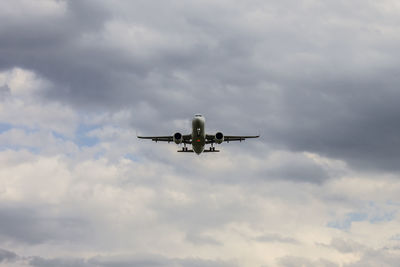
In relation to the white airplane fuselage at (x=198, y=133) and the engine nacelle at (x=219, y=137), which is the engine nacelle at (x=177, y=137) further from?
the engine nacelle at (x=219, y=137)

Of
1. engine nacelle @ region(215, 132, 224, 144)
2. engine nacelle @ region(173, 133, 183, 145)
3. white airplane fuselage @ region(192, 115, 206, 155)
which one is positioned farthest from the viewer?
engine nacelle @ region(215, 132, 224, 144)

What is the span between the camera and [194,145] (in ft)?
345

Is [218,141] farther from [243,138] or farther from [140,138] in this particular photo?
[140,138]

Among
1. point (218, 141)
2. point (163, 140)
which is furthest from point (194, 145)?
point (163, 140)

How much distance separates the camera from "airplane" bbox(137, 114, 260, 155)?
3922 inches

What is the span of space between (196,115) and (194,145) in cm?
743

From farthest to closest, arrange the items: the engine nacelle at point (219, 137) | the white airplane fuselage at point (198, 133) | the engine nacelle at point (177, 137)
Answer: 1. the engine nacelle at point (219, 137)
2. the engine nacelle at point (177, 137)
3. the white airplane fuselage at point (198, 133)

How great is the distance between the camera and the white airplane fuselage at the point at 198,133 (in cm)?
9906

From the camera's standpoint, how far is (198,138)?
336 feet

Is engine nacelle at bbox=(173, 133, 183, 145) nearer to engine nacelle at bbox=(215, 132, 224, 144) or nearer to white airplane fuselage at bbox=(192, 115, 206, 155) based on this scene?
white airplane fuselage at bbox=(192, 115, 206, 155)

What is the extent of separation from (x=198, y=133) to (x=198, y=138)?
5.59 feet

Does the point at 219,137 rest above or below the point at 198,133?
above

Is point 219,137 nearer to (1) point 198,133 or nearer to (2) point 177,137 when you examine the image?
(2) point 177,137

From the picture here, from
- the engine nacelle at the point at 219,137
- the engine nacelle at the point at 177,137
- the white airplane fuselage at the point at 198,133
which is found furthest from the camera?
the engine nacelle at the point at 219,137
